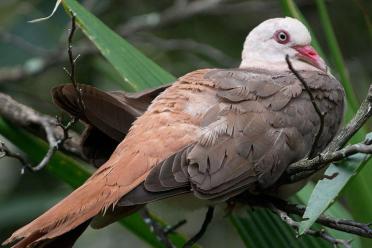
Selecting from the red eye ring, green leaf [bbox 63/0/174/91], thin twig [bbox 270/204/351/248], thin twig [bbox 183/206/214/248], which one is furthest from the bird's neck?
thin twig [bbox 270/204/351/248]

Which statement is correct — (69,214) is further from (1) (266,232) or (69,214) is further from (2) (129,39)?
(2) (129,39)

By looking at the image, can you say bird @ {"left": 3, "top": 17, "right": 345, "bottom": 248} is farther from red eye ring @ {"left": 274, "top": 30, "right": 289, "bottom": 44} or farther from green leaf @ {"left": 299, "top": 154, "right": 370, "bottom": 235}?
red eye ring @ {"left": 274, "top": 30, "right": 289, "bottom": 44}

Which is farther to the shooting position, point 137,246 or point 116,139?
point 137,246

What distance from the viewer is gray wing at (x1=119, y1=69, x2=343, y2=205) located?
2652mm

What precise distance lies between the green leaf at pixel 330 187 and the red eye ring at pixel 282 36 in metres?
1.49

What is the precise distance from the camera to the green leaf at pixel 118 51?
3133mm

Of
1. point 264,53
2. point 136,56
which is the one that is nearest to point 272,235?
point 136,56

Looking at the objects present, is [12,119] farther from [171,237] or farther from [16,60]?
[16,60]

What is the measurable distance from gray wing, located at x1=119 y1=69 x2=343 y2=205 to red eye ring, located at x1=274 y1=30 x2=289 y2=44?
598 millimetres

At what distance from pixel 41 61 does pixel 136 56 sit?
5.37 ft

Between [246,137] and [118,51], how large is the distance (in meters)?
0.65

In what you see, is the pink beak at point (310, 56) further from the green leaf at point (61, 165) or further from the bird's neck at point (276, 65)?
the green leaf at point (61, 165)

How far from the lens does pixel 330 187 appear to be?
235 centimetres

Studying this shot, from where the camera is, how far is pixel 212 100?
304 centimetres
